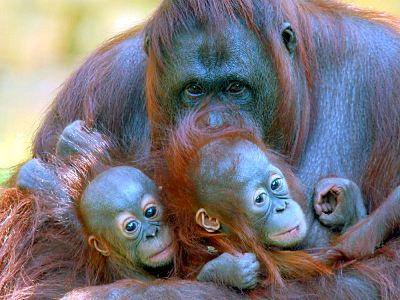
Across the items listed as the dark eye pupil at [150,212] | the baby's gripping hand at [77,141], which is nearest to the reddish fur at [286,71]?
the baby's gripping hand at [77,141]

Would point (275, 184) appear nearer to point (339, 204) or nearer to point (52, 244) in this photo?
point (339, 204)

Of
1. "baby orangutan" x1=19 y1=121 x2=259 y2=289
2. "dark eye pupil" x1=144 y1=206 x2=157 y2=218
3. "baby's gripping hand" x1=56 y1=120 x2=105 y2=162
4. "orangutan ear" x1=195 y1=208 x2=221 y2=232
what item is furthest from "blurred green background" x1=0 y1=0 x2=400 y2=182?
"orangutan ear" x1=195 y1=208 x2=221 y2=232

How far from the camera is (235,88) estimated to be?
4.25 meters

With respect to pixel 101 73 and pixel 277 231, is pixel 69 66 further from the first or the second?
pixel 277 231

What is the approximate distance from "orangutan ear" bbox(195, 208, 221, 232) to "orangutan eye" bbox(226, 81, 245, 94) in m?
0.57

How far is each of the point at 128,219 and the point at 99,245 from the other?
23 cm

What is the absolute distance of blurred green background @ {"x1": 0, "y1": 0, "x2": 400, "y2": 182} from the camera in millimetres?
11883

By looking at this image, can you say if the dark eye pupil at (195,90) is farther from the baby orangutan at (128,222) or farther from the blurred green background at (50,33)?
the blurred green background at (50,33)

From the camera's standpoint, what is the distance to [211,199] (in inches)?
156

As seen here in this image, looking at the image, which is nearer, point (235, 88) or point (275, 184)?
point (275, 184)

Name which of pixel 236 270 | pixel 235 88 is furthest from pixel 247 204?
pixel 235 88

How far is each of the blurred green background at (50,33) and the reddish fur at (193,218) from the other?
744 centimetres

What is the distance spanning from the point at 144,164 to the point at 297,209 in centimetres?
84

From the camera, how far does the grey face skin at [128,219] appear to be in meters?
4.10
